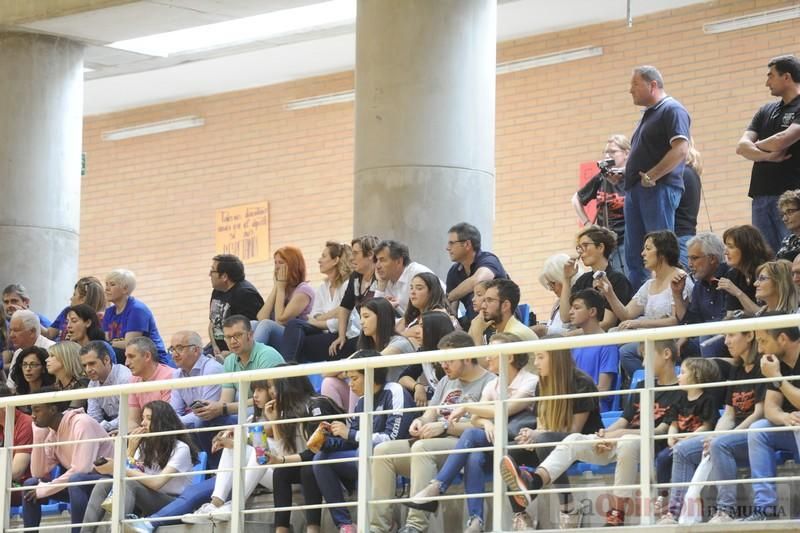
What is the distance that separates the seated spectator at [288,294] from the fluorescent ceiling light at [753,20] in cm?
557

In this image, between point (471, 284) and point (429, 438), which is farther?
point (471, 284)

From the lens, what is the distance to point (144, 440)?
9328 mm

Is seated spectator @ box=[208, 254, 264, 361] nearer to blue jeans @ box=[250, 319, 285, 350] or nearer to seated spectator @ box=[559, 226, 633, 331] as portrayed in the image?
blue jeans @ box=[250, 319, 285, 350]

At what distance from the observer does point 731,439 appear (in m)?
6.98

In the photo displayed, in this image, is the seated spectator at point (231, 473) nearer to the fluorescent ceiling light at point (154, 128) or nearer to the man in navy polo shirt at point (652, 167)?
the man in navy polo shirt at point (652, 167)

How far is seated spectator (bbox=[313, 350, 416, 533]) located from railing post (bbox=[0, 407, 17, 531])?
1952mm

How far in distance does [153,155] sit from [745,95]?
7.06m

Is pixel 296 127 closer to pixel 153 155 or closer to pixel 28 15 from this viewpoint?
pixel 153 155

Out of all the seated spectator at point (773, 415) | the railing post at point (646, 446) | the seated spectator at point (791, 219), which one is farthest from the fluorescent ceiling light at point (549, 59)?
the railing post at point (646, 446)

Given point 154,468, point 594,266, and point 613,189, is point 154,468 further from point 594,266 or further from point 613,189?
point 613,189

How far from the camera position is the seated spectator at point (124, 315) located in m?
11.6

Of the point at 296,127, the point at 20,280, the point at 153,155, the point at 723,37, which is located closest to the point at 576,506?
the point at 20,280

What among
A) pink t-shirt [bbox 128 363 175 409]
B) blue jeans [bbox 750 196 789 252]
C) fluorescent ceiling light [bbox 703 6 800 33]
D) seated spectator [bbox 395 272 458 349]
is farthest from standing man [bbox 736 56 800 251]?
fluorescent ceiling light [bbox 703 6 800 33]

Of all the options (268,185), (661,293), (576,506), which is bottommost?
(576,506)
